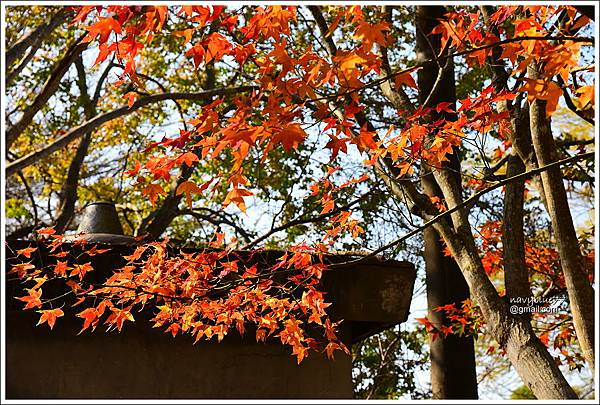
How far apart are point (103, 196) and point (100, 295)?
547 cm

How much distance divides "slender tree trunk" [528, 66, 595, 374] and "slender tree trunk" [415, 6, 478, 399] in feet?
3.48

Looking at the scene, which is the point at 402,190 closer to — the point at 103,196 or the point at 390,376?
the point at 390,376

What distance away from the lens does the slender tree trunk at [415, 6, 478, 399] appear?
4.27m

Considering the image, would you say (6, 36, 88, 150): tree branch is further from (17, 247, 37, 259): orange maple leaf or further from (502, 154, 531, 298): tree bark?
(502, 154, 531, 298): tree bark

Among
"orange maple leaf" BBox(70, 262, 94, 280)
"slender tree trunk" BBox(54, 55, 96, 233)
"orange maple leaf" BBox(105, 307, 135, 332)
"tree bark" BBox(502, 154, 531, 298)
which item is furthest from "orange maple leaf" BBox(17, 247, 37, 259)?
"slender tree trunk" BBox(54, 55, 96, 233)

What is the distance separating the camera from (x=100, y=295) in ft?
9.97

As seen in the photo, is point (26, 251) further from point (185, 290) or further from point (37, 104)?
point (37, 104)

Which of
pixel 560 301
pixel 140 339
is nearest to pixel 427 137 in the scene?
pixel 140 339

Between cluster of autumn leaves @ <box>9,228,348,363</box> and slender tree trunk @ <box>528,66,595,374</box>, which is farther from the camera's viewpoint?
slender tree trunk @ <box>528,66,595,374</box>

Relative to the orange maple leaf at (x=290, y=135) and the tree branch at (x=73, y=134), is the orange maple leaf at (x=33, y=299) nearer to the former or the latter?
the orange maple leaf at (x=290, y=135)

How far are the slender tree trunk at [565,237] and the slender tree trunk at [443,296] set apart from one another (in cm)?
106

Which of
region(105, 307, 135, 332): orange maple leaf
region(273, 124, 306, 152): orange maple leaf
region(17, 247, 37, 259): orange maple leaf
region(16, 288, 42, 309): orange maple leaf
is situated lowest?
region(105, 307, 135, 332): orange maple leaf

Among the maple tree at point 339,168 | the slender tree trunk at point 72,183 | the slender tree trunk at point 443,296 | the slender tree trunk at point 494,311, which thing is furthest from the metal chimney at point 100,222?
the slender tree trunk at point 72,183

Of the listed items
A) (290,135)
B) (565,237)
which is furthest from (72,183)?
(290,135)
